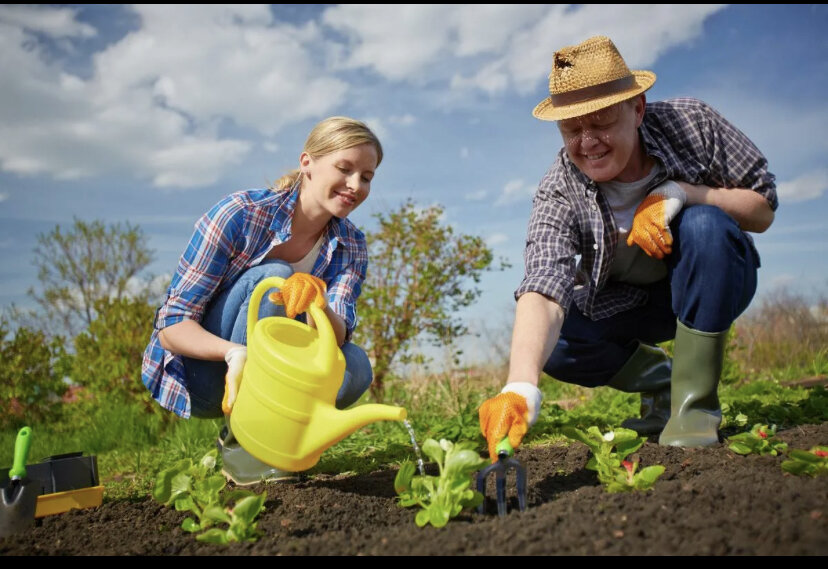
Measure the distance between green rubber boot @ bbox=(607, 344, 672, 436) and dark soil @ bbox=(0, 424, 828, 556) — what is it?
2.01 feet

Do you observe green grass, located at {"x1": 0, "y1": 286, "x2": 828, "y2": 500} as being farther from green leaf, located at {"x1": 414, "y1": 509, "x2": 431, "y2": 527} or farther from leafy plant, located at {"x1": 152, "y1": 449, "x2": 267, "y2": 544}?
green leaf, located at {"x1": 414, "y1": 509, "x2": 431, "y2": 527}

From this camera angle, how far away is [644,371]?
286 cm

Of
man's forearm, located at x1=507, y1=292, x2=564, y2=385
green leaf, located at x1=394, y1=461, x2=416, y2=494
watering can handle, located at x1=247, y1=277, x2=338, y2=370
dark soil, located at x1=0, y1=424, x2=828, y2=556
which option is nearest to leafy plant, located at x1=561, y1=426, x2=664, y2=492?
dark soil, located at x1=0, y1=424, x2=828, y2=556

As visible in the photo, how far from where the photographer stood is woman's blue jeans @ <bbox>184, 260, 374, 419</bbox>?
8.04 ft

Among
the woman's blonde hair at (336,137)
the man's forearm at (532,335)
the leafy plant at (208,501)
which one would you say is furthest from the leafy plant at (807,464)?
the woman's blonde hair at (336,137)

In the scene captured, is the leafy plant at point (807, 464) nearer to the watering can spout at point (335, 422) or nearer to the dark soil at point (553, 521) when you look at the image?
the dark soil at point (553, 521)

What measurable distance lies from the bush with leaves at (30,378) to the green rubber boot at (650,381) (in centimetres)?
478

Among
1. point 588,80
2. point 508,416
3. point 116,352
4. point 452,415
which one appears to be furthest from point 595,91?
point 116,352

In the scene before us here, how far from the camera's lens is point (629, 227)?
8.36 ft

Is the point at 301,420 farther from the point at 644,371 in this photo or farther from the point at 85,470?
the point at 644,371

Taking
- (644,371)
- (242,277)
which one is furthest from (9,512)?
(644,371)

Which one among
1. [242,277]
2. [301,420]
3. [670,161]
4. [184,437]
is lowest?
[184,437]

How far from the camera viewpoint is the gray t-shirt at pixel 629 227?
2531 mm
